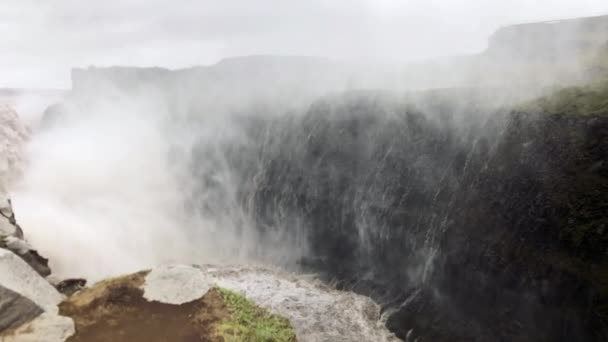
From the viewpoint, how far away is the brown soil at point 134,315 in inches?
973

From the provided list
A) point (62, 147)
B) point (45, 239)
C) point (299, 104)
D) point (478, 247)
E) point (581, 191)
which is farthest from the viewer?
point (62, 147)

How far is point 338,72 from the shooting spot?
62812 mm

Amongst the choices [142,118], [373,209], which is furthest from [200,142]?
[373,209]

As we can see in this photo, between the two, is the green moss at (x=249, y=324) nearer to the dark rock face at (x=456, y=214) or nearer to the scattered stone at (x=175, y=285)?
the scattered stone at (x=175, y=285)

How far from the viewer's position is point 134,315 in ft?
87.5

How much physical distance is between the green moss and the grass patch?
20.6 m

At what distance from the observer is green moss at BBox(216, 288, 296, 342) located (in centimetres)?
2533

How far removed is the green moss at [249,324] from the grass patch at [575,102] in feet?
67.6

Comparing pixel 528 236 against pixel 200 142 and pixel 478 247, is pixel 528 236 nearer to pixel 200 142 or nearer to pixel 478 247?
pixel 478 247

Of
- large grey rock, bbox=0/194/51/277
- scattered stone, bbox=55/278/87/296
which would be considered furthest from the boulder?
large grey rock, bbox=0/194/51/277

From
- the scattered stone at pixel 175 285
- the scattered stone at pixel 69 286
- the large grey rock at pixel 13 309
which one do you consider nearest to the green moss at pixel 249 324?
the scattered stone at pixel 175 285

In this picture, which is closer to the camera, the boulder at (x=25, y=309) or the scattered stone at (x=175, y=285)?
the boulder at (x=25, y=309)

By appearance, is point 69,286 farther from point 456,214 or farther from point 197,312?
point 456,214

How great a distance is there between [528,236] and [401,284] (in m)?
11.3
